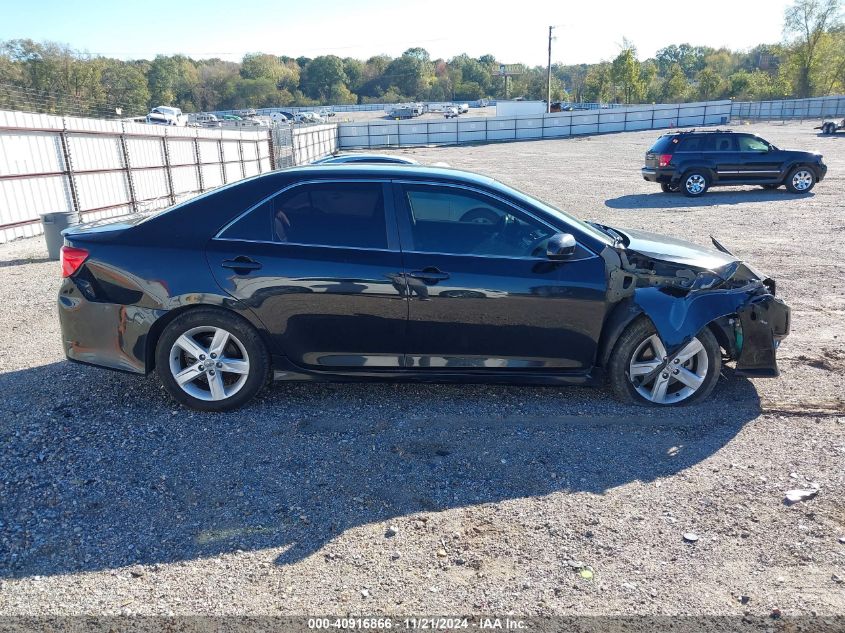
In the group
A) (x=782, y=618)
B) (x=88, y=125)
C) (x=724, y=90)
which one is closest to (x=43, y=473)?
(x=782, y=618)

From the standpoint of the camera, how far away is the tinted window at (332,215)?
4258mm

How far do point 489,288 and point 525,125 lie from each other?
49.1 meters

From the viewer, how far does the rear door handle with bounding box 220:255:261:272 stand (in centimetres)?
419

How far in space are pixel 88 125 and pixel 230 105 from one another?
111602 mm

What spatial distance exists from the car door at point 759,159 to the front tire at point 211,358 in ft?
55.4

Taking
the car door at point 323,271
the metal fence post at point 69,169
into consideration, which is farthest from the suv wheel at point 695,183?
the metal fence post at point 69,169

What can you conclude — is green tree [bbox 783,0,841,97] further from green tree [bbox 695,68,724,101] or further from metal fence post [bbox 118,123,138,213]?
metal fence post [bbox 118,123,138,213]

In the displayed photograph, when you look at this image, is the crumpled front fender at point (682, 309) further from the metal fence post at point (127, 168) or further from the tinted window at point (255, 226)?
the metal fence post at point (127, 168)

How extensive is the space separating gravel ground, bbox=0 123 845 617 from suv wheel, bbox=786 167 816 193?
45.6 ft

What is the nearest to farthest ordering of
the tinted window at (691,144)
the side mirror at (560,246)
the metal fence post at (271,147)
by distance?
the side mirror at (560,246) < the tinted window at (691,144) < the metal fence post at (271,147)

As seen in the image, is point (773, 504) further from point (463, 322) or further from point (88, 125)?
point (88, 125)

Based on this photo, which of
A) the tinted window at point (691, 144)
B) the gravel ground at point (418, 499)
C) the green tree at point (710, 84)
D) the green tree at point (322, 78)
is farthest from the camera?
the green tree at point (322, 78)

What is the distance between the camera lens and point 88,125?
15.0 m

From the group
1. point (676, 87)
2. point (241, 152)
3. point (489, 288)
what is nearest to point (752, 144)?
point (489, 288)
